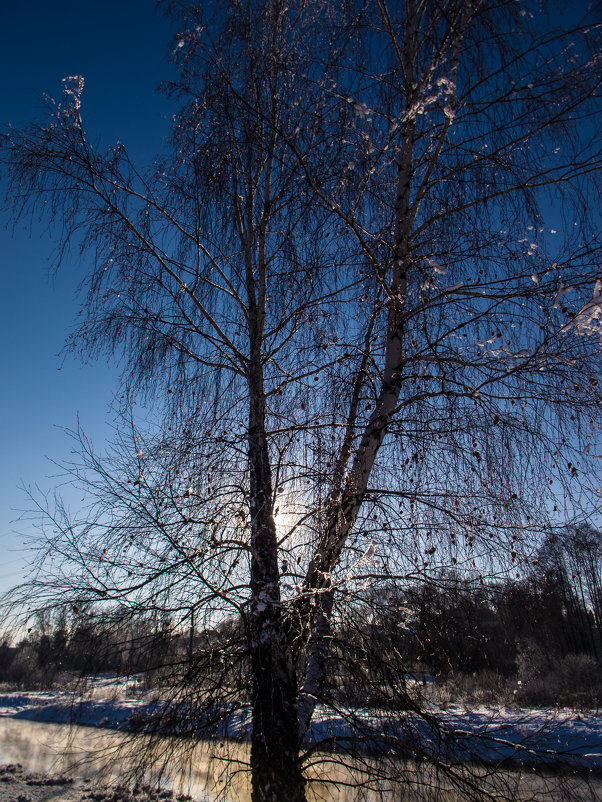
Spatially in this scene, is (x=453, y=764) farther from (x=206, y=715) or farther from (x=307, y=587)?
(x=206, y=715)

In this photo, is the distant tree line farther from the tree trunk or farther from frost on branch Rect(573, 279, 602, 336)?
frost on branch Rect(573, 279, 602, 336)

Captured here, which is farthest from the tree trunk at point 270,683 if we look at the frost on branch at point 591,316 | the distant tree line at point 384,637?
the frost on branch at point 591,316

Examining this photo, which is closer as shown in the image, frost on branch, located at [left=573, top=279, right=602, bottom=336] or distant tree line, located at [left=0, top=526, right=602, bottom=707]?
frost on branch, located at [left=573, top=279, right=602, bottom=336]

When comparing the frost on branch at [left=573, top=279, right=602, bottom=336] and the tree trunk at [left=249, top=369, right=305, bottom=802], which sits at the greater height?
the frost on branch at [left=573, top=279, right=602, bottom=336]

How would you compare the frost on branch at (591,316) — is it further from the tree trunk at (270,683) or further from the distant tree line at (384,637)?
the tree trunk at (270,683)

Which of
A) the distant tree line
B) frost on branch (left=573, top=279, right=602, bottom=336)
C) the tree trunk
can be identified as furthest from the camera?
the distant tree line

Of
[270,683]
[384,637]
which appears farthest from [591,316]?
[270,683]

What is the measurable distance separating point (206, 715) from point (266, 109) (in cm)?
317

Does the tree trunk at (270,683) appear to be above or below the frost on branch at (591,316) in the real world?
below

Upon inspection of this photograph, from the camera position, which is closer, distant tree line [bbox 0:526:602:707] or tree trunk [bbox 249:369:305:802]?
tree trunk [bbox 249:369:305:802]

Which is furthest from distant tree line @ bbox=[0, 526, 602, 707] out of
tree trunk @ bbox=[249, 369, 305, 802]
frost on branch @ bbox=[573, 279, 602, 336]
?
frost on branch @ bbox=[573, 279, 602, 336]

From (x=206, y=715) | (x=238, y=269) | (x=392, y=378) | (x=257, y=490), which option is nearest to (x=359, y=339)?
(x=392, y=378)

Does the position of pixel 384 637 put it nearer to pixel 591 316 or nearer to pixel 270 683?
pixel 270 683

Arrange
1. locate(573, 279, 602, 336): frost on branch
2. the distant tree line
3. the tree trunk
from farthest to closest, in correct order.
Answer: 1. the distant tree line
2. the tree trunk
3. locate(573, 279, 602, 336): frost on branch
